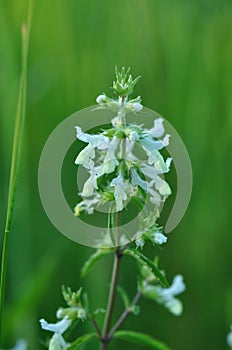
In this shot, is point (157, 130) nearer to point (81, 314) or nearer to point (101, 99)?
point (101, 99)

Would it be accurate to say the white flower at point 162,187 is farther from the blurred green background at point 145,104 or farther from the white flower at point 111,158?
the blurred green background at point 145,104

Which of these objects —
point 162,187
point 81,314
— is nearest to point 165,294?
point 81,314

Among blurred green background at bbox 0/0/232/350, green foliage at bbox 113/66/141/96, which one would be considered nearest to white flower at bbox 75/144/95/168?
green foliage at bbox 113/66/141/96

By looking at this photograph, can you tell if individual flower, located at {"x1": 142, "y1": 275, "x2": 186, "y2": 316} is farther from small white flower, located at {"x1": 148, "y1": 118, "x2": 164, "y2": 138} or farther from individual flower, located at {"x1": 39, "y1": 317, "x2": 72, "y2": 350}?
small white flower, located at {"x1": 148, "y1": 118, "x2": 164, "y2": 138}

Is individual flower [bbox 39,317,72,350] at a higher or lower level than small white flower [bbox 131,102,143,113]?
lower

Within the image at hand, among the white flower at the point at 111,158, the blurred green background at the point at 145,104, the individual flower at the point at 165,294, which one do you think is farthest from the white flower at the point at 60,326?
the blurred green background at the point at 145,104

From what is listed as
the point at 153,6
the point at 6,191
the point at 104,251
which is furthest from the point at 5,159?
the point at 104,251
